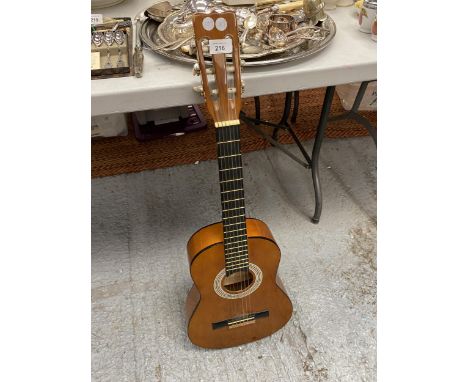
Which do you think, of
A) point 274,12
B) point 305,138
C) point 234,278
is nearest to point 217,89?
point 274,12

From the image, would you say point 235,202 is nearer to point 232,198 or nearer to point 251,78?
point 232,198

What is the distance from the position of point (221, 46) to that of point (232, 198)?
0.34 metres

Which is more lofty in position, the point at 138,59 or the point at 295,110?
the point at 138,59

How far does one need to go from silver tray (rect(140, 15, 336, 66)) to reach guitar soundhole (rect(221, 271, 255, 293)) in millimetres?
508

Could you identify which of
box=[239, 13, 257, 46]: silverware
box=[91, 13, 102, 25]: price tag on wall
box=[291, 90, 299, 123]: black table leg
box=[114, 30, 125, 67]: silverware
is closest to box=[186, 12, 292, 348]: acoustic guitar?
box=[239, 13, 257, 46]: silverware

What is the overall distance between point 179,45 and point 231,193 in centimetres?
37

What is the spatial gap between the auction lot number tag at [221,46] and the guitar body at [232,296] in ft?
1.34

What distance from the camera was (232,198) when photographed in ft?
3.19

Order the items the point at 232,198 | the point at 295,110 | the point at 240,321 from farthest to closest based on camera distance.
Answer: the point at 295,110 < the point at 240,321 < the point at 232,198

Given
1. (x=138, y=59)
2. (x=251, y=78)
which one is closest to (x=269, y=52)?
(x=251, y=78)

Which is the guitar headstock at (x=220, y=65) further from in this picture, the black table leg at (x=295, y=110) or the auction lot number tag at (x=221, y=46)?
the black table leg at (x=295, y=110)

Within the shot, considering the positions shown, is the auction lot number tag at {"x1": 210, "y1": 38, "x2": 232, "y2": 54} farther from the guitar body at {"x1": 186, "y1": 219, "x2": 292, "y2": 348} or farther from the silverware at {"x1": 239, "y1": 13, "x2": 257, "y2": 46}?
the guitar body at {"x1": 186, "y1": 219, "x2": 292, "y2": 348}

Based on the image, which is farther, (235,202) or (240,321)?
(240,321)

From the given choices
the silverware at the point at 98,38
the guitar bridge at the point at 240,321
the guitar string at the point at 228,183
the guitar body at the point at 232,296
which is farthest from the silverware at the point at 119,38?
the guitar bridge at the point at 240,321
